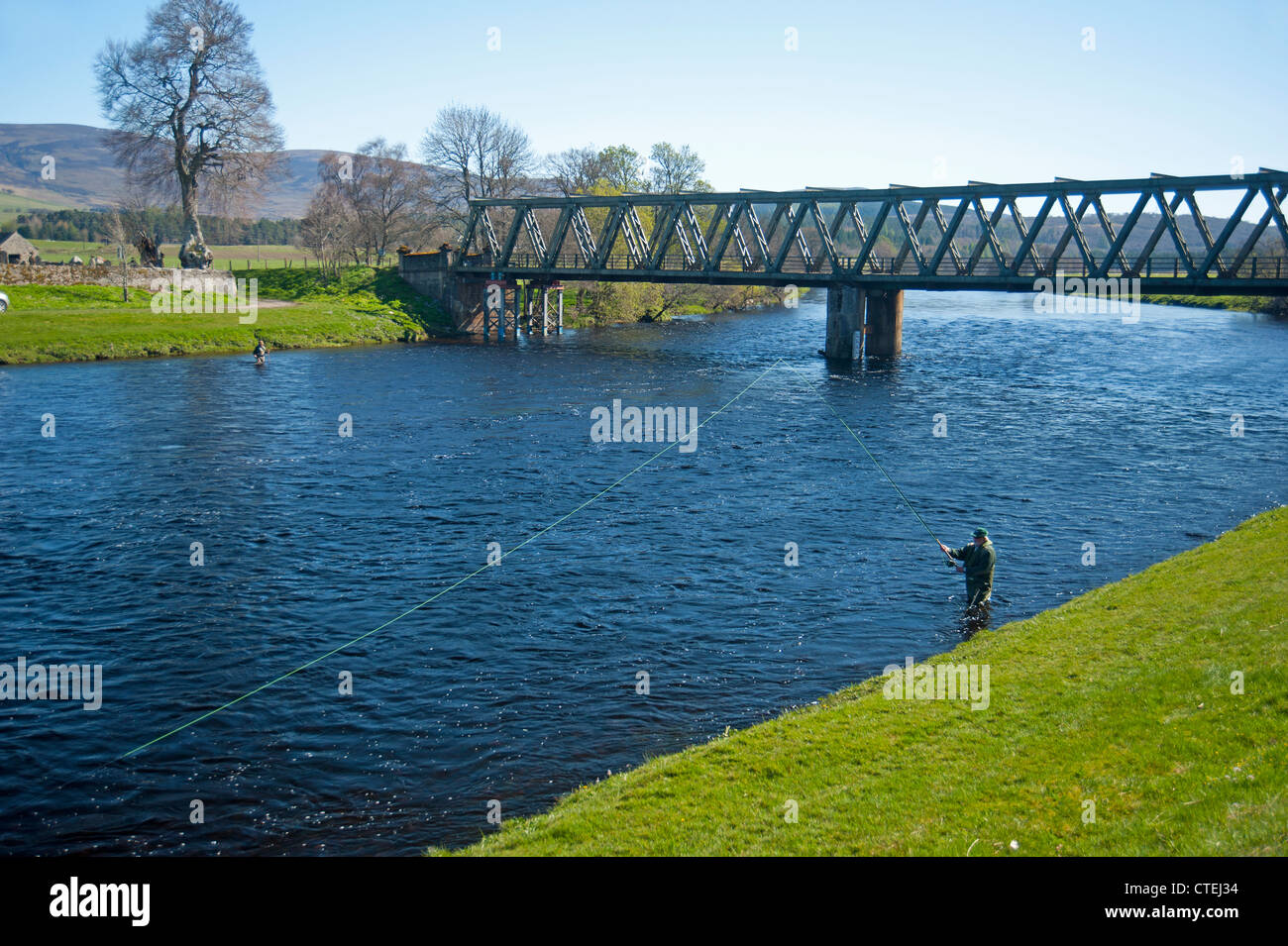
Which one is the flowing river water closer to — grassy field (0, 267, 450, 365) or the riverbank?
grassy field (0, 267, 450, 365)

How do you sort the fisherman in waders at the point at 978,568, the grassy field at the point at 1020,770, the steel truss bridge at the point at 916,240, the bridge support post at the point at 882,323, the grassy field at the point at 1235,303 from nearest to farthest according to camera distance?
Answer: the grassy field at the point at 1020,770 < the fisherman in waders at the point at 978,568 < the steel truss bridge at the point at 916,240 < the bridge support post at the point at 882,323 < the grassy field at the point at 1235,303

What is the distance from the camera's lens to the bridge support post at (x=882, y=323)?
6956cm

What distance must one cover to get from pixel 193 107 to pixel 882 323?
52.6 m

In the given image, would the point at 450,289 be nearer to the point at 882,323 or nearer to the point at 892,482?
the point at 882,323

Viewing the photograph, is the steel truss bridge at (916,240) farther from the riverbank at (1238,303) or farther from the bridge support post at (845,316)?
the riverbank at (1238,303)

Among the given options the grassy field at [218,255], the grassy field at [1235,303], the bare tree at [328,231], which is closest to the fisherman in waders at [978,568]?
the grassy field at [218,255]

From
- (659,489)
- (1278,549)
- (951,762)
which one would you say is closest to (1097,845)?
(951,762)

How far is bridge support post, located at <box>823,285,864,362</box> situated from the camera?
2667 inches

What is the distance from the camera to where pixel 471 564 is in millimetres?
24375

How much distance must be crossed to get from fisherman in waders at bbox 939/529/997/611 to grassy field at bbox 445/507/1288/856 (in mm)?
3238

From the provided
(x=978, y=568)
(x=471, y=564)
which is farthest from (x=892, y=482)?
(x=471, y=564)

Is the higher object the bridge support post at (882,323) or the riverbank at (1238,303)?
the riverbank at (1238,303)

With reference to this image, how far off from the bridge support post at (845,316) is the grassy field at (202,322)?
31976 mm
